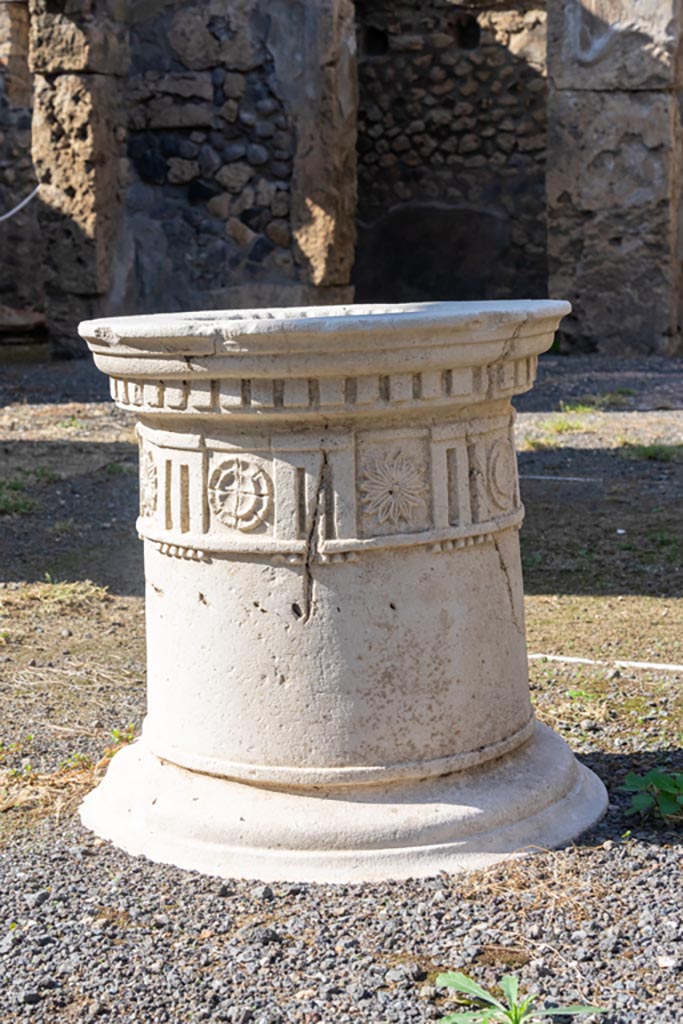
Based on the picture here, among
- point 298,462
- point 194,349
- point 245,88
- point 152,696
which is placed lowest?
point 152,696

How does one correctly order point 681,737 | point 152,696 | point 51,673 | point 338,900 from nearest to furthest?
point 338,900 < point 152,696 < point 681,737 < point 51,673

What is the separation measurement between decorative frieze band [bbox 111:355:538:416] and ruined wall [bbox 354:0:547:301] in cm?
891

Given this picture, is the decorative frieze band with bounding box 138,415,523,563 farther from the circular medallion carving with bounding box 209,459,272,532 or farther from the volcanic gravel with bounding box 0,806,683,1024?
the volcanic gravel with bounding box 0,806,683,1024

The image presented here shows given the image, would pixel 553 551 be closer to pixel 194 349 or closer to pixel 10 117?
pixel 194 349

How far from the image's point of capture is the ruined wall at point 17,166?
39.2 feet

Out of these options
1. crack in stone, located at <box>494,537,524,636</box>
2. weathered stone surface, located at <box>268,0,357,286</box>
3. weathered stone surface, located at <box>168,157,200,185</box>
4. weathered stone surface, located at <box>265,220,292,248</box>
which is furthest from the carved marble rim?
weathered stone surface, located at <box>168,157,200,185</box>

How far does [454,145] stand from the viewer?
1153 centimetres

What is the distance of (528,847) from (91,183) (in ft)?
25.6

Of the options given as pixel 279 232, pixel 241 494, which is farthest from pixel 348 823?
pixel 279 232

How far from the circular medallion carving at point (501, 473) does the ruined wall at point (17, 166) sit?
9.97 metres

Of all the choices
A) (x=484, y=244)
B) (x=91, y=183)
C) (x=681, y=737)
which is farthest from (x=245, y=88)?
(x=681, y=737)

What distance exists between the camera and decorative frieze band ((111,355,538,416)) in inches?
106

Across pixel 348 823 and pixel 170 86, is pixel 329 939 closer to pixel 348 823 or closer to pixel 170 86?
pixel 348 823

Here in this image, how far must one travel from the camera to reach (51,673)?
169 inches
